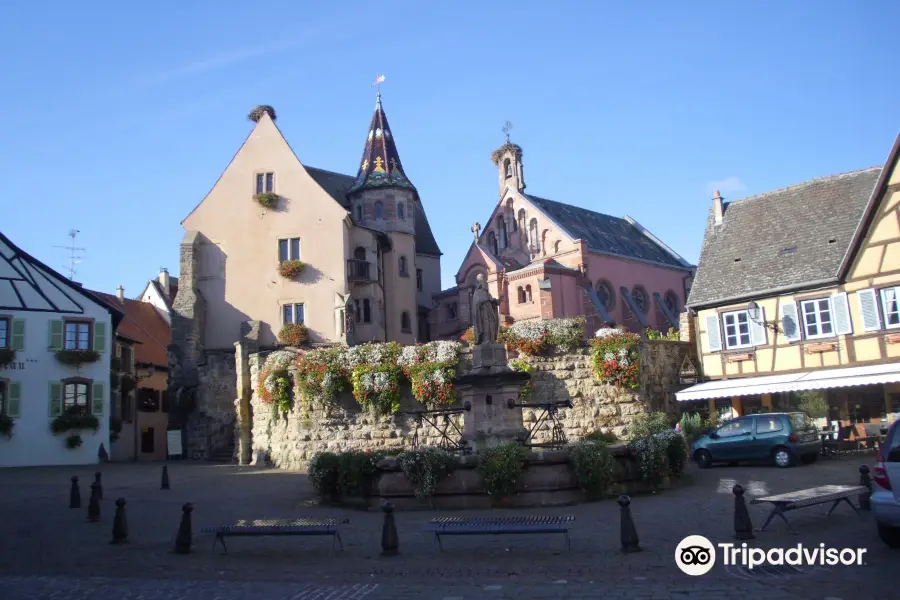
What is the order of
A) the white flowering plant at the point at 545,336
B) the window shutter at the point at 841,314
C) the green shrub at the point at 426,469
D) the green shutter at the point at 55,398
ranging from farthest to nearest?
the green shutter at the point at 55,398 → the window shutter at the point at 841,314 → the white flowering plant at the point at 545,336 → the green shrub at the point at 426,469

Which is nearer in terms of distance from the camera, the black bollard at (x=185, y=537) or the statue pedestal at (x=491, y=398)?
the black bollard at (x=185, y=537)

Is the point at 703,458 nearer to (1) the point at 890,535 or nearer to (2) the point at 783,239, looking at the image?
(2) the point at 783,239

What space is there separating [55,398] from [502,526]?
2561 cm

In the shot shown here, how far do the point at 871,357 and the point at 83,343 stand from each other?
91.3ft

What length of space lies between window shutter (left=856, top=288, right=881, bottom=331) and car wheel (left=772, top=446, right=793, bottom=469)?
7260 mm

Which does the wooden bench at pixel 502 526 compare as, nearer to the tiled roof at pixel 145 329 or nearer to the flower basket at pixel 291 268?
the flower basket at pixel 291 268

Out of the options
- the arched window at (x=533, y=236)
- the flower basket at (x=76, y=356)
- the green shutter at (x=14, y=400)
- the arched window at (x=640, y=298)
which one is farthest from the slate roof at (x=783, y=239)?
the green shutter at (x=14, y=400)

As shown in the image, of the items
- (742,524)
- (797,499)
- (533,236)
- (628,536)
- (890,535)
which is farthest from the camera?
(533,236)

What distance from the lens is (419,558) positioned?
33.5ft

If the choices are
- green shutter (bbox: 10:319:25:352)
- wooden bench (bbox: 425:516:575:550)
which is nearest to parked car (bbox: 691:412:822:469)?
wooden bench (bbox: 425:516:575:550)

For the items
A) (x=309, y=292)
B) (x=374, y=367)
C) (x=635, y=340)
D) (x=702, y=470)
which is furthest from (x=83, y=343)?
(x=702, y=470)

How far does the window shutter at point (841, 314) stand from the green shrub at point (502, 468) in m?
15.5

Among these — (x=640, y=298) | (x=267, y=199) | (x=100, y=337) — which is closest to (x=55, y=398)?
(x=100, y=337)

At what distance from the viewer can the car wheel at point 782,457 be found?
19.7m
